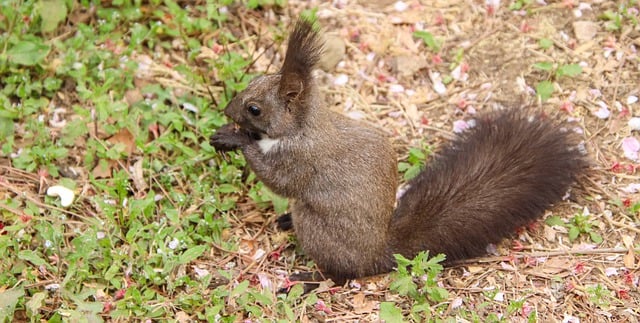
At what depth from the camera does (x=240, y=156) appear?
4652mm

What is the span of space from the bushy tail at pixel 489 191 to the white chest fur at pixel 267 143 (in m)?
0.72

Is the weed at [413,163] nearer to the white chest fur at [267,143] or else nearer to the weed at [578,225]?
the weed at [578,225]

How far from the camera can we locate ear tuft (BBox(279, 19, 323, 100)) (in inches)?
141

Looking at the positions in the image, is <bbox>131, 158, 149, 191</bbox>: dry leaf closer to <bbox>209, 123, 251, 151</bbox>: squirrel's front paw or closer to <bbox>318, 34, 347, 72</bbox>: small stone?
<bbox>209, 123, 251, 151</bbox>: squirrel's front paw

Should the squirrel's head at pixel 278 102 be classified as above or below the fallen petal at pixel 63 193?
above

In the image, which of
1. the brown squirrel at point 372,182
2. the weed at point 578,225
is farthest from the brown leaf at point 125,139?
the weed at point 578,225

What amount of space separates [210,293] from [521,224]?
1583mm

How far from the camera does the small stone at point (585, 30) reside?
512 centimetres

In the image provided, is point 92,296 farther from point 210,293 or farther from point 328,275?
point 328,275

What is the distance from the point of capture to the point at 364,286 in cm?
411

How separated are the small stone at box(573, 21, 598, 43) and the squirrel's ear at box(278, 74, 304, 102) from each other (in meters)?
2.22

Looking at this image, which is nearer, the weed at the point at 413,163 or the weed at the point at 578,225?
the weed at the point at 578,225

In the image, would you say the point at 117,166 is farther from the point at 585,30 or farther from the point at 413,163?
the point at 585,30

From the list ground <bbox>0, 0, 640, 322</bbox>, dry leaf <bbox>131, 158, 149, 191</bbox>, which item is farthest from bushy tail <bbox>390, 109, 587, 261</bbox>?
dry leaf <bbox>131, 158, 149, 191</bbox>
